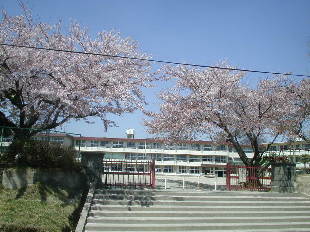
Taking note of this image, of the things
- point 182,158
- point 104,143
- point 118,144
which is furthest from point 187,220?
point 182,158

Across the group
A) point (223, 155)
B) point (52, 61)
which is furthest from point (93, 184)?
point (223, 155)

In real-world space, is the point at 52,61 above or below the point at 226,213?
above

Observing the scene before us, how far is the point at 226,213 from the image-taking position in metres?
14.9

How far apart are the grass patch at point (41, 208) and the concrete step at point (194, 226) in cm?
111

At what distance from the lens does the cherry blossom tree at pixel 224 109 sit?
22.0 meters

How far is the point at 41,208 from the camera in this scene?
13.1m

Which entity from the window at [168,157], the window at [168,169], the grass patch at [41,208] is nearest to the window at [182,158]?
the window at [168,157]

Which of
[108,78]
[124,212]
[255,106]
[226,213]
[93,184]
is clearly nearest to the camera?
[124,212]

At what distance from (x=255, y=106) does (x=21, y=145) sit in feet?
47.8

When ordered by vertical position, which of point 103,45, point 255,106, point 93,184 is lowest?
point 93,184

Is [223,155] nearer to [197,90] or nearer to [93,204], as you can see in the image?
[197,90]

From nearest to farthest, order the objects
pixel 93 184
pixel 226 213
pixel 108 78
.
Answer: pixel 226 213
pixel 93 184
pixel 108 78

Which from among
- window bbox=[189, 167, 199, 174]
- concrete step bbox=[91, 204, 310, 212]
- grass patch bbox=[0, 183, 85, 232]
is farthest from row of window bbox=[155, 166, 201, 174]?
grass patch bbox=[0, 183, 85, 232]

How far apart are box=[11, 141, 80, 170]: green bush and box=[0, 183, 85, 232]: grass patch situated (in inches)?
38.7
